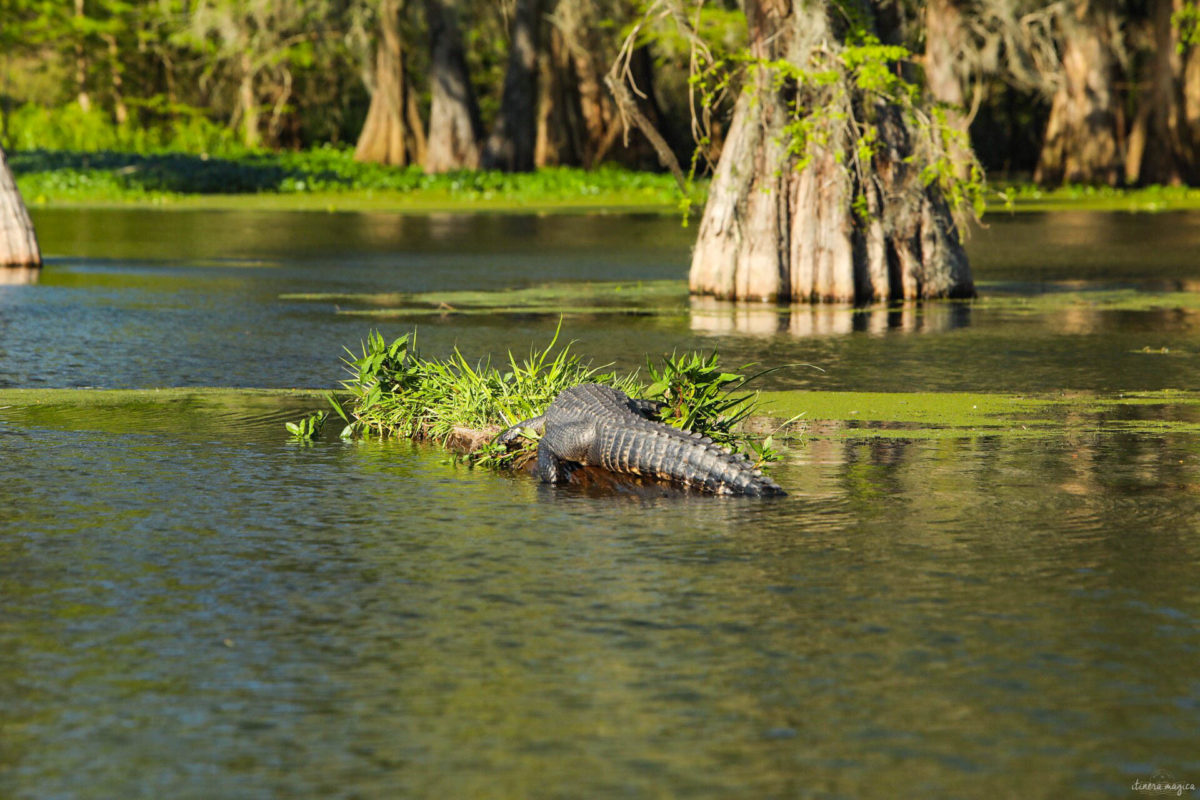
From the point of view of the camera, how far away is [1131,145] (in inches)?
2009

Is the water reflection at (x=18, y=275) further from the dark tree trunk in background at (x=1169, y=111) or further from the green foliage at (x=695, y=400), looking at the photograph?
the dark tree trunk in background at (x=1169, y=111)

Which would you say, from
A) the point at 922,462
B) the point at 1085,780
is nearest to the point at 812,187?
the point at 922,462

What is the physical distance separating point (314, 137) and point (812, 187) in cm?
5315

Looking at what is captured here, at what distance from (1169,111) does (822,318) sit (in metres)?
31.4

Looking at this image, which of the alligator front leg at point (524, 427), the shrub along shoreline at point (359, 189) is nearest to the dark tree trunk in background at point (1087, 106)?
the shrub along shoreline at point (359, 189)

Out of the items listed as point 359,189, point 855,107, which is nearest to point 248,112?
point 359,189

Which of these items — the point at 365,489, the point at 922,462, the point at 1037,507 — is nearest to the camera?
the point at 1037,507

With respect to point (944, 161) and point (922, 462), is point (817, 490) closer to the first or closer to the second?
point (922, 462)

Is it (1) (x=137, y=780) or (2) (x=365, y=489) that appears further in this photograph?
(2) (x=365, y=489)

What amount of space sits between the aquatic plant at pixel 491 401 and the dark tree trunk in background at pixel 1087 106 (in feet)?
127

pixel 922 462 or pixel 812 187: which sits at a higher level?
pixel 812 187

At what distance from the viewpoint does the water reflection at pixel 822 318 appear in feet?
58.8

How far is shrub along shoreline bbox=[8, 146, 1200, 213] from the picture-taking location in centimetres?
4378

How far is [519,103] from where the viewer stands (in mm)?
52125
